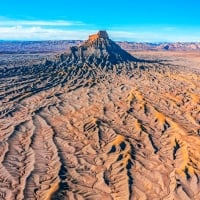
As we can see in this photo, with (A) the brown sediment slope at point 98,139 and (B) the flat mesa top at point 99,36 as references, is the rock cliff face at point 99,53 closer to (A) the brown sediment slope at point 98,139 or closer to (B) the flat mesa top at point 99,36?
(B) the flat mesa top at point 99,36

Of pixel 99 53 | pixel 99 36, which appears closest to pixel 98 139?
pixel 99 53

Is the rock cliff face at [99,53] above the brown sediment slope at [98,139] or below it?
below

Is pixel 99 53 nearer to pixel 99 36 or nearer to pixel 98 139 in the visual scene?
pixel 99 36

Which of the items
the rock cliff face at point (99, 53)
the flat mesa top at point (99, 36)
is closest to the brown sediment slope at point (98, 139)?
the rock cliff face at point (99, 53)

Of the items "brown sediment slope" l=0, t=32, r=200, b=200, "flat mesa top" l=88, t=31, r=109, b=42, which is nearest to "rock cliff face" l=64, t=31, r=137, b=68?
"flat mesa top" l=88, t=31, r=109, b=42

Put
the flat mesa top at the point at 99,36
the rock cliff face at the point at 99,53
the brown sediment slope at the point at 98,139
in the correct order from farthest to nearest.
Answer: the flat mesa top at the point at 99,36, the rock cliff face at the point at 99,53, the brown sediment slope at the point at 98,139

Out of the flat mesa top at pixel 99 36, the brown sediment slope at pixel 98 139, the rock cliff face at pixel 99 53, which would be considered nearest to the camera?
the brown sediment slope at pixel 98 139

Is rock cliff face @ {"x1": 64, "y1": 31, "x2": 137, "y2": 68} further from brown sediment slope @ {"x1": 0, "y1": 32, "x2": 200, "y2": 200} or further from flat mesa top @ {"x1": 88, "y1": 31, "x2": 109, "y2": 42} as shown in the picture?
brown sediment slope @ {"x1": 0, "y1": 32, "x2": 200, "y2": 200}

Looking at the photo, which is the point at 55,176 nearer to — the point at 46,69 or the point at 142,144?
the point at 142,144
